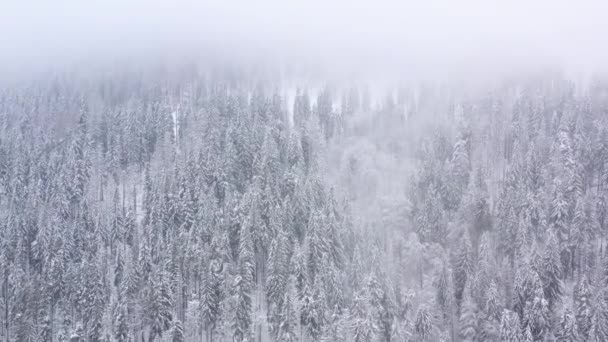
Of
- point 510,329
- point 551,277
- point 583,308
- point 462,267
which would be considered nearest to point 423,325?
point 510,329

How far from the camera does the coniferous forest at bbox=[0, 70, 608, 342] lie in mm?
86000

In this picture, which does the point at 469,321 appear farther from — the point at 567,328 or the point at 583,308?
the point at 583,308

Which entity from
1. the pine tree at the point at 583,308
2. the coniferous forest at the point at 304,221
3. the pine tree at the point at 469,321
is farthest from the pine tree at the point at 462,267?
the pine tree at the point at 583,308

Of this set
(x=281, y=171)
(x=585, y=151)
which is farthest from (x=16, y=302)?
(x=585, y=151)

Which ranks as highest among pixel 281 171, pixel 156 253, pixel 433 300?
pixel 281 171

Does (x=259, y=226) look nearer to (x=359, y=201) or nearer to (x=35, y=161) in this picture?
(x=359, y=201)

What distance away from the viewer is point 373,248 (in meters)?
92.7

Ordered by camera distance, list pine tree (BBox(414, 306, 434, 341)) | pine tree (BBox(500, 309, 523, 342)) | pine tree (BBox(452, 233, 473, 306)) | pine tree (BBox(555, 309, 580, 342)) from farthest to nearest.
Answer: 1. pine tree (BBox(452, 233, 473, 306))
2. pine tree (BBox(414, 306, 434, 341))
3. pine tree (BBox(555, 309, 580, 342))
4. pine tree (BBox(500, 309, 523, 342))

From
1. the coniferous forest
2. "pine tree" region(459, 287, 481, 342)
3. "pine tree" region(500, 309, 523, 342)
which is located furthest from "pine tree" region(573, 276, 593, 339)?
"pine tree" region(459, 287, 481, 342)

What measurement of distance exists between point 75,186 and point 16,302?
34608 mm

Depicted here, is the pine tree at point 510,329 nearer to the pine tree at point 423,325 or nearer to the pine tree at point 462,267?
the pine tree at point 423,325

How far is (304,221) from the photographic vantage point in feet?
340

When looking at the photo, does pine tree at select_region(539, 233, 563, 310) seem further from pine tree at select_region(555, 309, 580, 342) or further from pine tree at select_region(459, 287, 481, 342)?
pine tree at select_region(459, 287, 481, 342)

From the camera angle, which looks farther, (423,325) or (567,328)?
(423,325)
